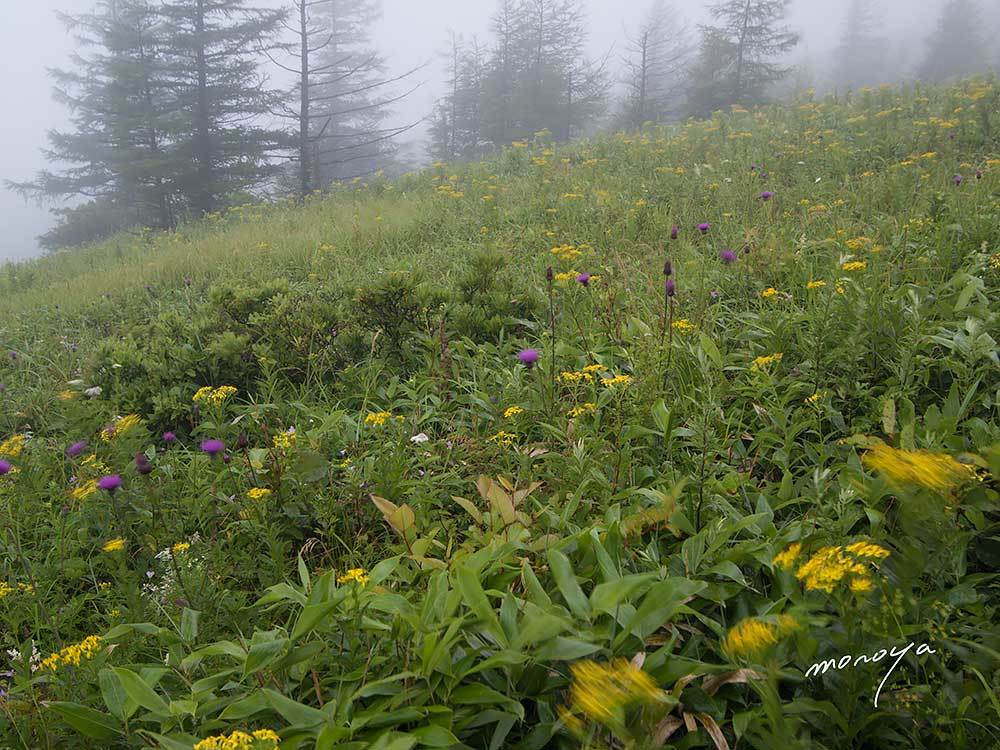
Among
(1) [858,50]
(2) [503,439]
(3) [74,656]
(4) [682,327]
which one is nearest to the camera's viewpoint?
(3) [74,656]

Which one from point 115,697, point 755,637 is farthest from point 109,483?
point 755,637

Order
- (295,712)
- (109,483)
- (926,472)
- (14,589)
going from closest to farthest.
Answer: (926,472) → (295,712) → (14,589) → (109,483)

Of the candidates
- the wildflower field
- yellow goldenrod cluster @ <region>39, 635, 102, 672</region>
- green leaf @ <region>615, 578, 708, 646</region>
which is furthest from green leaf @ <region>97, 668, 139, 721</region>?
green leaf @ <region>615, 578, 708, 646</region>

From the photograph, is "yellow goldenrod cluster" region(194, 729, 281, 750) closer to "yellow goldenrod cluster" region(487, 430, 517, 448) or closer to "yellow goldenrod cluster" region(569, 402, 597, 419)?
"yellow goldenrod cluster" region(487, 430, 517, 448)

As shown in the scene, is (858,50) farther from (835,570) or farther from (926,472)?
(835,570)

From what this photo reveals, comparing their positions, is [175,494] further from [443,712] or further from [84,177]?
[84,177]

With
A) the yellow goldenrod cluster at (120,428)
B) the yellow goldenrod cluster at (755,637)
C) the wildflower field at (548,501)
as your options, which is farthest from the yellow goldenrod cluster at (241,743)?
the yellow goldenrod cluster at (120,428)

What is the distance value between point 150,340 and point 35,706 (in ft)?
8.38

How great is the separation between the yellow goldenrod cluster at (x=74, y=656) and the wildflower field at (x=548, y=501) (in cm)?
3

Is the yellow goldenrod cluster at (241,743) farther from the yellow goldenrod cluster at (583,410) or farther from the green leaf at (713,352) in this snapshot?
the green leaf at (713,352)

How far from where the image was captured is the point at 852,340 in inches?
81.3

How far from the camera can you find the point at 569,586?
1195 mm

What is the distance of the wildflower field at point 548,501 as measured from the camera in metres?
1.07

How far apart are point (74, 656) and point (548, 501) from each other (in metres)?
1.25
